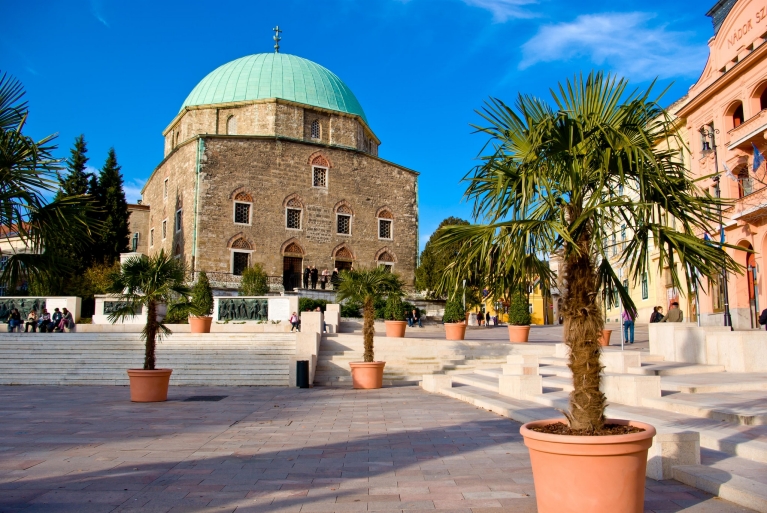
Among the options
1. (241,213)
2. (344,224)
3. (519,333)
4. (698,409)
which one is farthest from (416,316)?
(698,409)

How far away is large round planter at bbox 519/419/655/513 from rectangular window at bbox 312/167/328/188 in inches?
1283

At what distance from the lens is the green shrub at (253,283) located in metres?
29.5

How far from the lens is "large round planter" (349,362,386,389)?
13406mm

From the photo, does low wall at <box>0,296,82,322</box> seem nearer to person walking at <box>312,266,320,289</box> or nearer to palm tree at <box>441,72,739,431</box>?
person walking at <box>312,266,320,289</box>

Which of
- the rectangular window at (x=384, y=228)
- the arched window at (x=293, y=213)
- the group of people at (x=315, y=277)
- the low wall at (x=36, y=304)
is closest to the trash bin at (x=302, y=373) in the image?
the low wall at (x=36, y=304)

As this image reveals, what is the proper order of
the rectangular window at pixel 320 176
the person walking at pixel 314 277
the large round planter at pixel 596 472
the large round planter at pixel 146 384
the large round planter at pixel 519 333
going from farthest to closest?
the rectangular window at pixel 320 176
the person walking at pixel 314 277
the large round planter at pixel 519 333
the large round planter at pixel 146 384
the large round planter at pixel 596 472

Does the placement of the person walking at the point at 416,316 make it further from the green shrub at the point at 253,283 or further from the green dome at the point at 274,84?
the green dome at the point at 274,84

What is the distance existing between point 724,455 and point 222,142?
31.2 m

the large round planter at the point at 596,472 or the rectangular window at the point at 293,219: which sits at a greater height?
the rectangular window at the point at 293,219

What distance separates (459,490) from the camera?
15.1ft

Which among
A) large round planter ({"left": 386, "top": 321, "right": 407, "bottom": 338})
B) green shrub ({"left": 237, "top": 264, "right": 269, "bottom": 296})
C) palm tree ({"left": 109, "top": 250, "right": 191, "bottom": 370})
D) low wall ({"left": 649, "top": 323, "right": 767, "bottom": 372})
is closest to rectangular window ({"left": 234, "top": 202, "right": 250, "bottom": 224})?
green shrub ({"left": 237, "top": 264, "right": 269, "bottom": 296})

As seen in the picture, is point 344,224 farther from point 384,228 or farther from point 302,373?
point 302,373

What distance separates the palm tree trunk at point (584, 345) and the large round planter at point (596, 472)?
0.38 meters

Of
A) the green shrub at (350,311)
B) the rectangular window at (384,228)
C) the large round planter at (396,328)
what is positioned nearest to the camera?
the large round planter at (396,328)
